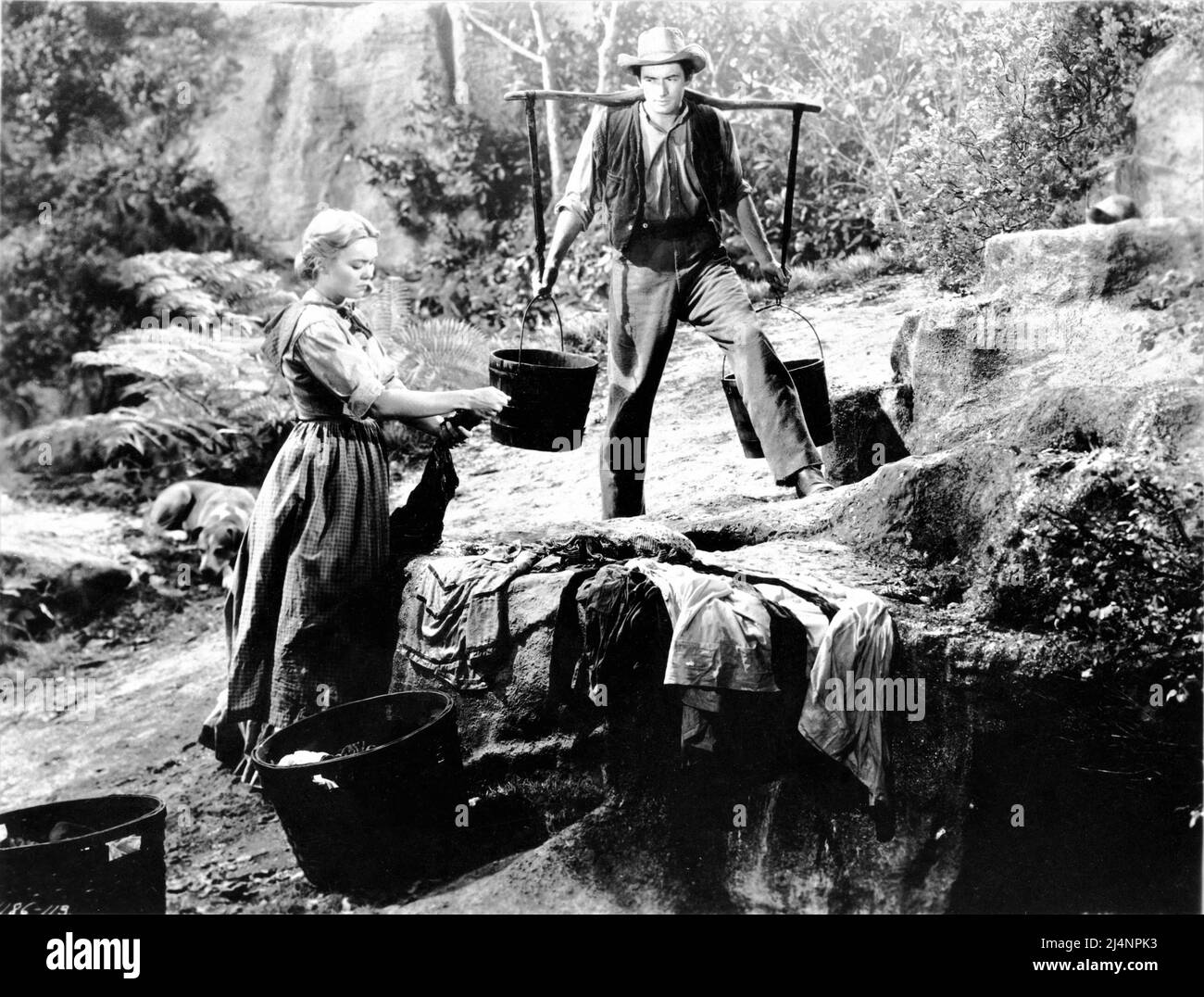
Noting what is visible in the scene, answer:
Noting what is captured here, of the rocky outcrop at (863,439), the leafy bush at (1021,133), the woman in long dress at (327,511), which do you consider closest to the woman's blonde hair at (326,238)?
the woman in long dress at (327,511)

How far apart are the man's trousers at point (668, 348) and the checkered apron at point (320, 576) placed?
35.3 inches

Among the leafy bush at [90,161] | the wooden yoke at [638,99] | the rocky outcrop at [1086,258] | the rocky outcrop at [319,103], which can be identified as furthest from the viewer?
the rocky outcrop at [319,103]

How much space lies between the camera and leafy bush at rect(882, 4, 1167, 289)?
188 inches

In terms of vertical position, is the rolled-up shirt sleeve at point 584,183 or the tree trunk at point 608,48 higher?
the tree trunk at point 608,48

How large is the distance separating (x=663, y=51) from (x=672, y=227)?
1.96 ft

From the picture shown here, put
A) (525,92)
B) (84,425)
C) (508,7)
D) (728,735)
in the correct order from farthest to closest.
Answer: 1. (84,425)
2. (508,7)
3. (525,92)
4. (728,735)

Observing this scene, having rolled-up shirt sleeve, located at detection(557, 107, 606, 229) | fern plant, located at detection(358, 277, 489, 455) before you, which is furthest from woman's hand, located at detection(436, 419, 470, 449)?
rolled-up shirt sleeve, located at detection(557, 107, 606, 229)

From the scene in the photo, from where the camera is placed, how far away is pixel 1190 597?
4148mm

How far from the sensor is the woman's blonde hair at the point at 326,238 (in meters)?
4.25

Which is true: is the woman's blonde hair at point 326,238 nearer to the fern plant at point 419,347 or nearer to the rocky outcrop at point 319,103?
the fern plant at point 419,347

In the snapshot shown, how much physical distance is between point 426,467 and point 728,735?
137 cm
